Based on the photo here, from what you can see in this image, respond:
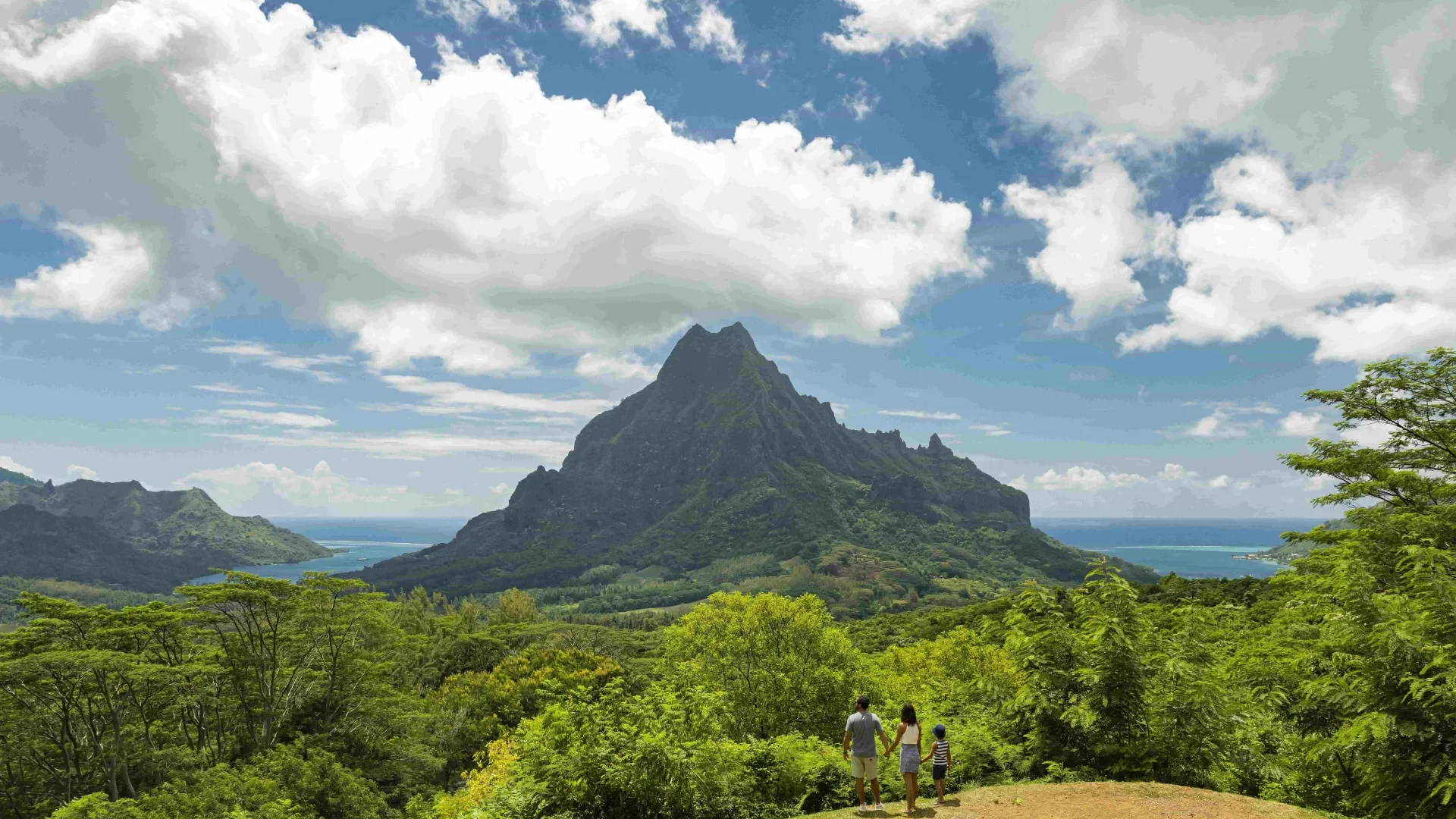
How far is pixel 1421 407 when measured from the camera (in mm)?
28281

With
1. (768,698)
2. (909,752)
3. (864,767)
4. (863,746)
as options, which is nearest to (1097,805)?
(909,752)

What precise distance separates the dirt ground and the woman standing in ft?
1.23

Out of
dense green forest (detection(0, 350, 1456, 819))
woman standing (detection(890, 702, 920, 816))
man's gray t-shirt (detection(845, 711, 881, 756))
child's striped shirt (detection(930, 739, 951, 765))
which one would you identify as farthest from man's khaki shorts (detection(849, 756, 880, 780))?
dense green forest (detection(0, 350, 1456, 819))

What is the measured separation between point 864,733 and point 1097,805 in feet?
17.0

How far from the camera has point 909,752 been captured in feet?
46.9

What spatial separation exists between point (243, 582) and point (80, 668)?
30.0ft

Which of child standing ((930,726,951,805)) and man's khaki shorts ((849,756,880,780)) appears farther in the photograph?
child standing ((930,726,951,805))

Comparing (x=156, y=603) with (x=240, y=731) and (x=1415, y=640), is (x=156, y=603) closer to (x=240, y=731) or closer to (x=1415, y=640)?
(x=240, y=731)

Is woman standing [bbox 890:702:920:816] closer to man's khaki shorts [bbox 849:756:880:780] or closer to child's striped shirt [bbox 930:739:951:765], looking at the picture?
man's khaki shorts [bbox 849:756:880:780]

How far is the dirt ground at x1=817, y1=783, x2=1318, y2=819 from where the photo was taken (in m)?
13.5

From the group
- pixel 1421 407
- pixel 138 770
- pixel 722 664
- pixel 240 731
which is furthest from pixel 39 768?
pixel 1421 407

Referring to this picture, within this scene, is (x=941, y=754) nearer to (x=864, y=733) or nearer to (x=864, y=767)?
(x=864, y=767)

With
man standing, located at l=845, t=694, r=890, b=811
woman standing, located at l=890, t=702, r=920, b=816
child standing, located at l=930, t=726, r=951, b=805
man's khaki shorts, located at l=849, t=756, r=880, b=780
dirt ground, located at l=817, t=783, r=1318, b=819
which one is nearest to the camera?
dirt ground, located at l=817, t=783, r=1318, b=819


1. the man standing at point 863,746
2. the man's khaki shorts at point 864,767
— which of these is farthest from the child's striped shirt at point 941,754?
the man's khaki shorts at point 864,767
